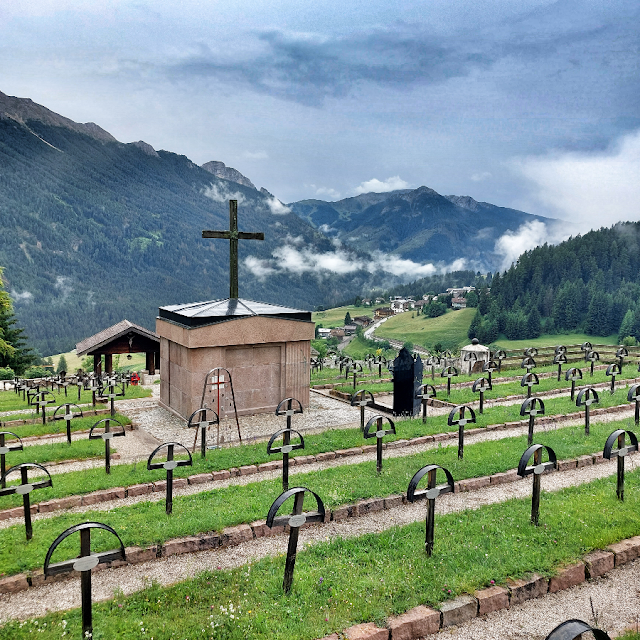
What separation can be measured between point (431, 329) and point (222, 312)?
115447mm

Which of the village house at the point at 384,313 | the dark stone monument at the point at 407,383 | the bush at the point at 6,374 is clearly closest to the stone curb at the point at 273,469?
the dark stone monument at the point at 407,383

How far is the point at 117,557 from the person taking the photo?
17.4 ft

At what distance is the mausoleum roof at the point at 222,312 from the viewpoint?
14.9m

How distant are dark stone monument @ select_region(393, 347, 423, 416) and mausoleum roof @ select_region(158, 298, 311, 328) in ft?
10.7

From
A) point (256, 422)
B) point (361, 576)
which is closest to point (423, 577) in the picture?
point (361, 576)

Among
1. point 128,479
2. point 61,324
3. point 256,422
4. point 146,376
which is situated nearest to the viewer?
point 128,479

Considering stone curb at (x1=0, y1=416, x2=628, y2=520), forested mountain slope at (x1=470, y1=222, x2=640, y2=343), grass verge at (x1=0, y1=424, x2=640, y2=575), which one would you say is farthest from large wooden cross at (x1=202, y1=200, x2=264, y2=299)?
forested mountain slope at (x1=470, y1=222, x2=640, y2=343)

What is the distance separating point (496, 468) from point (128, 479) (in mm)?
6899

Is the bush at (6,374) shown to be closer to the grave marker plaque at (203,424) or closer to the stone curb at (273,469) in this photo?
the grave marker plaque at (203,424)

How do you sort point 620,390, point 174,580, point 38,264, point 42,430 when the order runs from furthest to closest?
1. point 38,264
2. point 620,390
3. point 42,430
4. point 174,580

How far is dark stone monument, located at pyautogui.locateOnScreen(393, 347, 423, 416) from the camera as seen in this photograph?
14.7m

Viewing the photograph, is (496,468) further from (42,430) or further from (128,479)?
(42,430)

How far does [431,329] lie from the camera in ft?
416

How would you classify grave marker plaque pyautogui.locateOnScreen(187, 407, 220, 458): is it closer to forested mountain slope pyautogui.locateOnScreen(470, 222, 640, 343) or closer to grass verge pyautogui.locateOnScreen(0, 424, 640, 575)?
grass verge pyautogui.locateOnScreen(0, 424, 640, 575)
